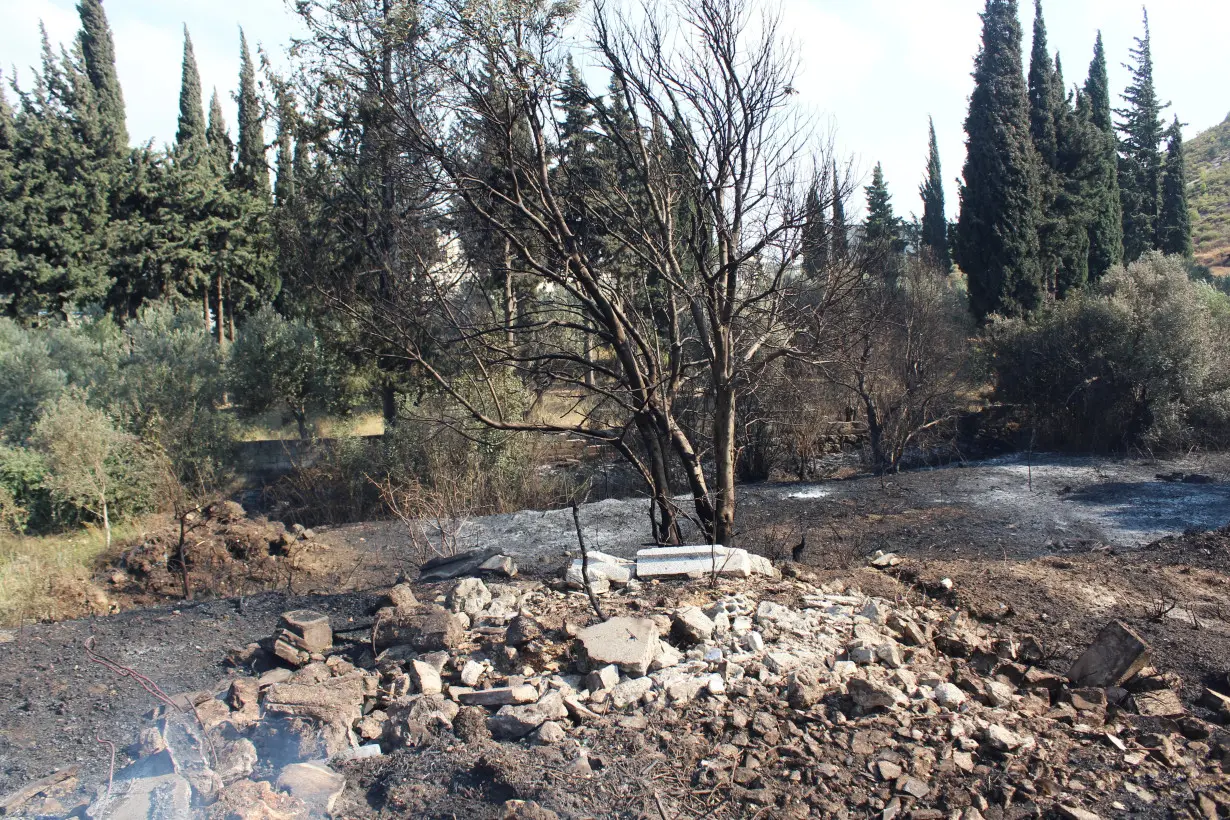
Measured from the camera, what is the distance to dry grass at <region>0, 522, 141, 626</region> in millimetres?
7996

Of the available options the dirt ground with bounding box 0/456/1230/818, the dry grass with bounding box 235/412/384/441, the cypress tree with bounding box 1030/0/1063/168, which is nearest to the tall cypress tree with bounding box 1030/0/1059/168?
the cypress tree with bounding box 1030/0/1063/168

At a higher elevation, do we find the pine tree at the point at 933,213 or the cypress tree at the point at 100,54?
the cypress tree at the point at 100,54

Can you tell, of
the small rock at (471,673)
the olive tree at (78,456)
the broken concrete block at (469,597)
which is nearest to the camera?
the small rock at (471,673)

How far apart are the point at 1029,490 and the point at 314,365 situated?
14.1m

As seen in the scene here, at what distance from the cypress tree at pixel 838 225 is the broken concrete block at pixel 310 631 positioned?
496cm

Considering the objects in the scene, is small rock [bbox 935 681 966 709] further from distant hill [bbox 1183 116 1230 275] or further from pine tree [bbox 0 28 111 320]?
distant hill [bbox 1183 116 1230 275]

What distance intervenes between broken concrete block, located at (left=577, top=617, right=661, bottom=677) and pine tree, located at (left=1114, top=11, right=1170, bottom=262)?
102 ft

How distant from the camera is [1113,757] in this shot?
12.9ft

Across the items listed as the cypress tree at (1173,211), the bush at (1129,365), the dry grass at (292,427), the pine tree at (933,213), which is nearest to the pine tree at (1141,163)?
the cypress tree at (1173,211)

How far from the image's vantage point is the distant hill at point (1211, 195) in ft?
121

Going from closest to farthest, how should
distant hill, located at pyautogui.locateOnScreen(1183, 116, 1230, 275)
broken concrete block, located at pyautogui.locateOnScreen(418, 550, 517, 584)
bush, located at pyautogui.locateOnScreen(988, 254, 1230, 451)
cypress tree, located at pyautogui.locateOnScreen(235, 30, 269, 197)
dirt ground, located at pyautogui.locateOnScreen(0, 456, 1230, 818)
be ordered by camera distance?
1. dirt ground, located at pyautogui.locateOnScreen(0, 456, 1230, 818)
2. broken concrete block, located at pyautogui.locateOnScreen(418, 550, 517, 584)
3. bush, located at pyautogui.locateOnScreen(988, 254, 1230, 451)
4. cypress tree, located at pyautogui.locateOnScreen(235, 30, 269, 197)
5. distant hill, located at pyautogui.locateOnScreen(1183, 116, 1230, 275)

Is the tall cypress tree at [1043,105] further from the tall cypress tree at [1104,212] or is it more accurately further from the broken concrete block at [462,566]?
the broken concrete block at [462,566]

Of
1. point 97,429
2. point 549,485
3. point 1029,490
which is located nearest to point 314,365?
point 97,429

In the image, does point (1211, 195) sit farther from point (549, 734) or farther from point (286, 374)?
point (549, 734)
